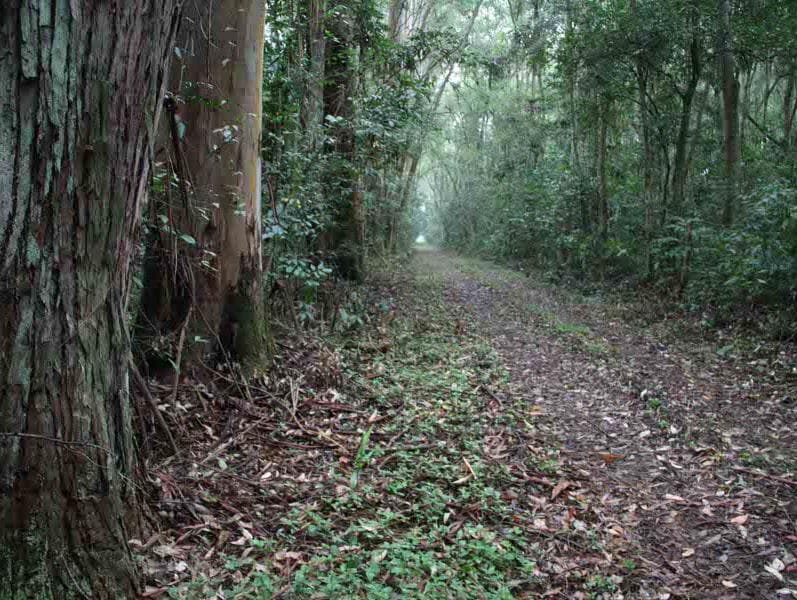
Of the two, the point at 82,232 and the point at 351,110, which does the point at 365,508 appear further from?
the point at 351,110

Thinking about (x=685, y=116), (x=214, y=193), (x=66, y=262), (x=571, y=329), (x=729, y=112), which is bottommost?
(x=571, y=329)

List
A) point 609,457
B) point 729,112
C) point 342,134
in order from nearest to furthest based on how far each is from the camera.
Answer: point 609,457, point 342,134, point 729,112

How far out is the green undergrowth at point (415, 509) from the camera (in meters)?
3.28

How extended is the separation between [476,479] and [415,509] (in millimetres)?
711

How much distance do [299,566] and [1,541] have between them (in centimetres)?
148

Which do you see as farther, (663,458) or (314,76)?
(314,76)

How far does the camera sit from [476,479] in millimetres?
4609

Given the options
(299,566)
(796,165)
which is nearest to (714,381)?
(796,165)

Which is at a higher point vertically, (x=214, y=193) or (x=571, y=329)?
(x=214, y=193)

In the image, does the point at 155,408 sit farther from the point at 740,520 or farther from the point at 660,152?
the point at 660,152

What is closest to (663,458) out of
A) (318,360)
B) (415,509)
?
(415,509)

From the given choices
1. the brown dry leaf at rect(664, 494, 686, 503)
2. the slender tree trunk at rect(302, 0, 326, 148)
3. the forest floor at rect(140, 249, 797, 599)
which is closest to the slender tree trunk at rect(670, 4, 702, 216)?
the forest floor at rect(140, 249, 797, 599)

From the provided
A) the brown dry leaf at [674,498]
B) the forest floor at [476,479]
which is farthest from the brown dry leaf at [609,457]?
the brown dry leaf at [674,498]

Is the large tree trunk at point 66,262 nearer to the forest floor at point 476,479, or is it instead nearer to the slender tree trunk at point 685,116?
the forest floor at point 476,479
